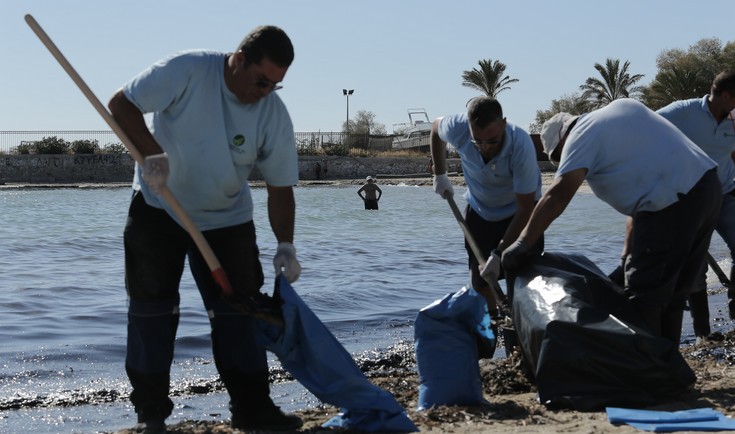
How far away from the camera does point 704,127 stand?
5738 millimetres

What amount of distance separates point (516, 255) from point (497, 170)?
843 mm

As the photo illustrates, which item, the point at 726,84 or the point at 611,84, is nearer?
the point at 726,84

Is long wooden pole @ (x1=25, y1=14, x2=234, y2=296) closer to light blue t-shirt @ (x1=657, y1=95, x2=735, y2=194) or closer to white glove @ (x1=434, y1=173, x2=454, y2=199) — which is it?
white glove @ (x1=434, y1=173, x2=454, y2=199)

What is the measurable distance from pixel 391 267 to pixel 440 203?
65.3 feet

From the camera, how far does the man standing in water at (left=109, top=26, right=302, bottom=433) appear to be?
11.3 ft

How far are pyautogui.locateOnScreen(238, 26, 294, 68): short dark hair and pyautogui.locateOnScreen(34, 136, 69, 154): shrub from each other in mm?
44861

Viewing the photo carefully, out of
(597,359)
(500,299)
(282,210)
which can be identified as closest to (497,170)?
(500,299)

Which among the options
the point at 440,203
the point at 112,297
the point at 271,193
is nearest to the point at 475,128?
the point at 271,193

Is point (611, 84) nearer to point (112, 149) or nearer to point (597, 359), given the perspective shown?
point (112, 149)

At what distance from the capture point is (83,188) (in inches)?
1613

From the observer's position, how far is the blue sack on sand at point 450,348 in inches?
169

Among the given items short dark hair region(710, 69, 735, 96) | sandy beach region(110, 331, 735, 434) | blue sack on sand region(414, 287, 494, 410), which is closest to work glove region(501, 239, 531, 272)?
blue sack on sand region(414, 287, 494, 410)

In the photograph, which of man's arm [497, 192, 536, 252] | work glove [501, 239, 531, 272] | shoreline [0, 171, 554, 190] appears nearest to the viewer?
work glove [501, 239, 531, 272]

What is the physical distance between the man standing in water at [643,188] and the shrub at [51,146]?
146 feet
